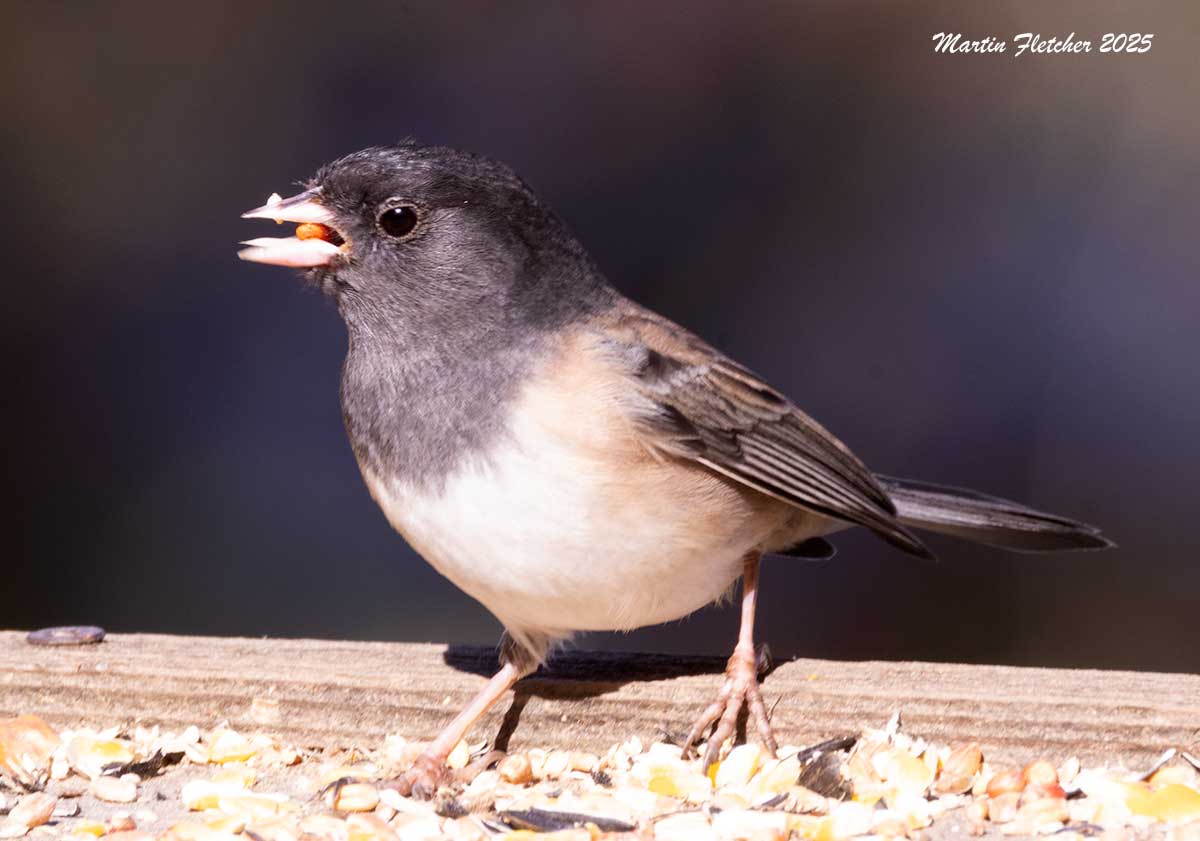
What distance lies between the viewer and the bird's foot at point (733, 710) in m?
1.97

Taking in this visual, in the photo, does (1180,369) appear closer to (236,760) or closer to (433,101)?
(433,101)

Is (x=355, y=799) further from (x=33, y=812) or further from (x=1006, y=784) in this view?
(x=1006, y=784)

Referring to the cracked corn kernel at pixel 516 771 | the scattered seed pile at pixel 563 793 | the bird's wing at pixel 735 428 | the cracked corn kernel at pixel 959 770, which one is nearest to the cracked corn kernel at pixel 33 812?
the scattered seed pile at pixel 563 793

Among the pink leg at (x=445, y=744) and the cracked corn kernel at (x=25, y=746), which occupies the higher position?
the pink leg at (x=445, y=744)

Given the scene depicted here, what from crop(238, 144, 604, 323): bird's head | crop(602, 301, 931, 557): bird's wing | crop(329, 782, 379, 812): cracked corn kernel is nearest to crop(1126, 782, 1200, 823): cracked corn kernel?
crop(602, 301, 931, 557): bird's wing

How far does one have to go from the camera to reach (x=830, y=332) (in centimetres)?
375

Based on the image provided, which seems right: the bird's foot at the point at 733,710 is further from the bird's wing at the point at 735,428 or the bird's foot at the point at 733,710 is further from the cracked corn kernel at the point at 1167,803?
the cracked corn kernel at the point at 1167,803

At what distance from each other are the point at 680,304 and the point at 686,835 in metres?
2.10

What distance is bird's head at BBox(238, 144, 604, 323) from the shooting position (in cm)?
208

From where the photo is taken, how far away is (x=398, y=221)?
83.0 inches

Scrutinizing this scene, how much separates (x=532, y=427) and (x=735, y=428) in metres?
0.36

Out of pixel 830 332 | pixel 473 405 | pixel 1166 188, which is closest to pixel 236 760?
pixel 473 405

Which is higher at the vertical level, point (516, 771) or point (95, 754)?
point (516, 771)

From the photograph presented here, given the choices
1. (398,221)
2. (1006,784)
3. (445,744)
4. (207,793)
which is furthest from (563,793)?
(398,221)
